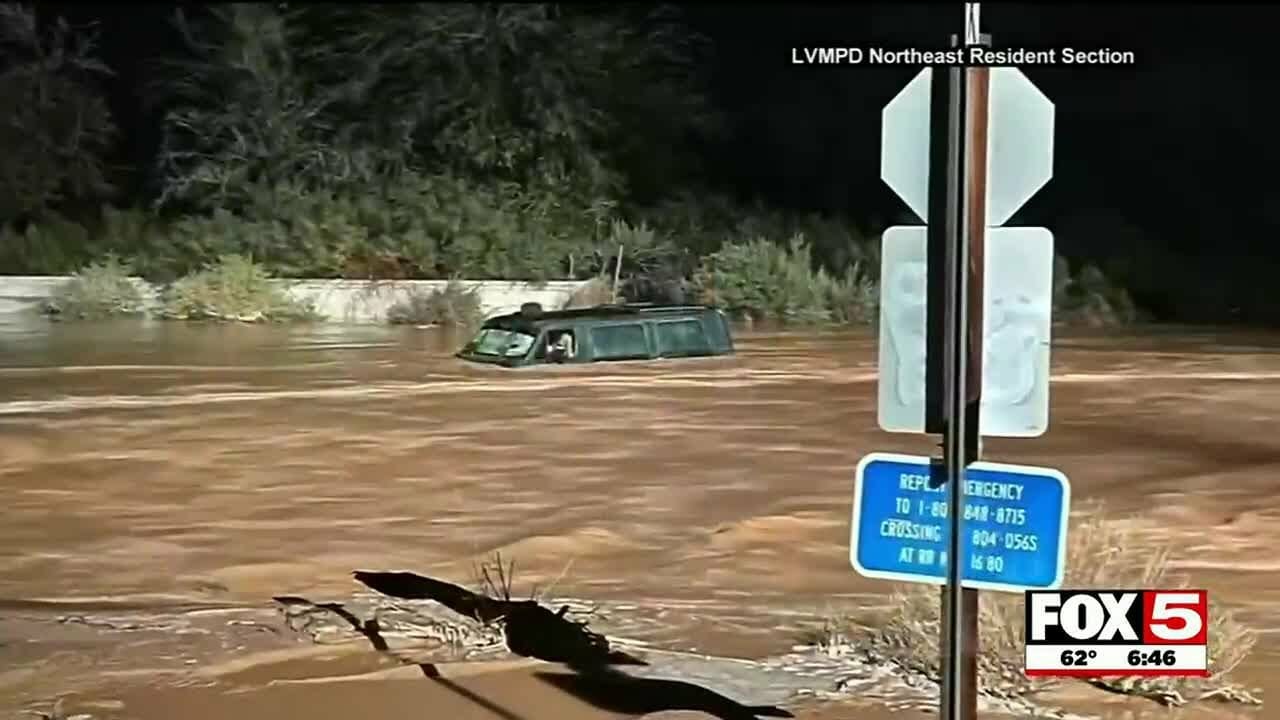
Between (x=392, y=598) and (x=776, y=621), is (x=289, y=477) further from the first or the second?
(x=776, y=621)

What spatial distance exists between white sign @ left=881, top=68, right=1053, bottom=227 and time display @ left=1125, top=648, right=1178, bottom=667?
0.84m

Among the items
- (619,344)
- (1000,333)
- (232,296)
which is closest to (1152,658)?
(1000,333)

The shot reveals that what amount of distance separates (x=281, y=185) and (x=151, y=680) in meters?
0.94

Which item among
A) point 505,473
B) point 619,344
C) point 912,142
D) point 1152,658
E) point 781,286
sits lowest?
point 1152,658

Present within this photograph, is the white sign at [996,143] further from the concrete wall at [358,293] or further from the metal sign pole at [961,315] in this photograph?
the concrete wall at [358,293]

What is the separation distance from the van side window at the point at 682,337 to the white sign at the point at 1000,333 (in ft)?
3.26

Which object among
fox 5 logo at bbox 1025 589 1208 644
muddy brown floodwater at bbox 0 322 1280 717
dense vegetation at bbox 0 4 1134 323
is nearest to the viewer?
fox 5 logo at bbox 1025 589 1208 644

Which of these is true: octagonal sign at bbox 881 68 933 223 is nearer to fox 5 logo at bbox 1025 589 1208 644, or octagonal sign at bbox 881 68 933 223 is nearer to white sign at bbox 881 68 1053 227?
white sign at bbox 881 68 1053 227

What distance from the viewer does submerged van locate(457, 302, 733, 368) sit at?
9.68 ft

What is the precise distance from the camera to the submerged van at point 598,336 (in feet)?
9.68

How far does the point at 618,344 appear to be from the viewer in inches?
116

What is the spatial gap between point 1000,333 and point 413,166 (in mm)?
1407

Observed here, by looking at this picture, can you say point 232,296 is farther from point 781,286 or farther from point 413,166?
point 781,286

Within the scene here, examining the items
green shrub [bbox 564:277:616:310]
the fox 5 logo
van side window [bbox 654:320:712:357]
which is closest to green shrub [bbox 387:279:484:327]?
green shrub [bbox 564:277:616:310]
